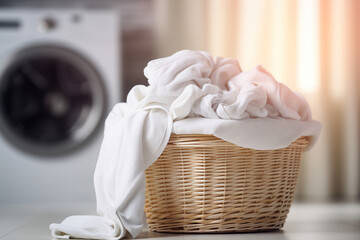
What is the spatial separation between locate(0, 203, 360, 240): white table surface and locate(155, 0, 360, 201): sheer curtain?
0.44 m

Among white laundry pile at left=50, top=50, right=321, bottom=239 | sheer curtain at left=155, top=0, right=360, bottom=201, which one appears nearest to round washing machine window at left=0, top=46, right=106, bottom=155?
sheer curtain at left=155, top=0, right=360, bottom=201

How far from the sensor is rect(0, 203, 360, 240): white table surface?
1198mm

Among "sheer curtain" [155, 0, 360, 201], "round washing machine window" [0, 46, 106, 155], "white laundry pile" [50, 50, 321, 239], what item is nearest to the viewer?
"white laundry pile" [50, 50, 321, 239]

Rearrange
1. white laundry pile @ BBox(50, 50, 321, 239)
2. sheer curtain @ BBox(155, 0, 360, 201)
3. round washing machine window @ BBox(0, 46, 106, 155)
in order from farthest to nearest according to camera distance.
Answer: sheer curtain @ BBox(155, 0, 360, 201), round washing machine window @ BBox(0, 46, 106, 155), white laundry pile @ BBox(50, 50, 321, 239)

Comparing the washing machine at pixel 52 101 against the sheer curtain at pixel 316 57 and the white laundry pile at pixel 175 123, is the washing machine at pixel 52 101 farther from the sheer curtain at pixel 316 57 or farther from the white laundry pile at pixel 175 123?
the white laundry pile at pixel 175 123

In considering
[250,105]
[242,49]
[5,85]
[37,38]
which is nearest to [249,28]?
[242,49]

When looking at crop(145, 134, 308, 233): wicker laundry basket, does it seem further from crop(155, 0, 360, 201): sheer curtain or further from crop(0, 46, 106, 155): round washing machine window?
crop(155, 0, 360, 201): sheer curtain

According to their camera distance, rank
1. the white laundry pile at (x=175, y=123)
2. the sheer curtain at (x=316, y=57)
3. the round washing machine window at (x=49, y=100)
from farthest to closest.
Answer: the sheer curtain at (x=316, y=57) → the round washing machine window at (x=49, y=100) → the white laundry pile at (x=175, y=123)

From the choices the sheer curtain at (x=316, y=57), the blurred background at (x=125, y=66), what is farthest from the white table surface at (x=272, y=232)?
the sheer curtain at (x=316, y=57)

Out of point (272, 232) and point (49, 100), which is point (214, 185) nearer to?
point (272, 232)

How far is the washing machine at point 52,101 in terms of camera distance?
238 cm

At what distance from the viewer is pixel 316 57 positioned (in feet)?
8.83

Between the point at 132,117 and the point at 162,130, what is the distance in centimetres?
10

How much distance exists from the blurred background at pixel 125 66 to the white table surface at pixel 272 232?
9.7 inches
